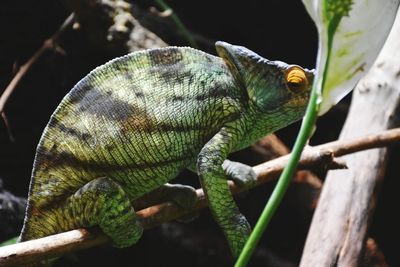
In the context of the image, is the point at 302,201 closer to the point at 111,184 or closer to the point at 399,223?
the point at 399,223

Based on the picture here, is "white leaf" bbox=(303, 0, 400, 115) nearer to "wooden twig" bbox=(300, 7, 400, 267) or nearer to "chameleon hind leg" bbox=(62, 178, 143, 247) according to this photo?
"chameleon hind leg" bbox=(62, 178, 143, 247)

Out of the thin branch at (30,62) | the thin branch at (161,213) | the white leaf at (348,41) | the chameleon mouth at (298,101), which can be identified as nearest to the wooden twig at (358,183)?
the thin branch at (161,213)

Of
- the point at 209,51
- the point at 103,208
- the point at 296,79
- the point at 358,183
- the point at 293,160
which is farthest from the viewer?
the point at 209,51

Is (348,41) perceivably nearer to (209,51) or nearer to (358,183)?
(358,183)

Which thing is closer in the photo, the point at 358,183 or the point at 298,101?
the point at 298,101

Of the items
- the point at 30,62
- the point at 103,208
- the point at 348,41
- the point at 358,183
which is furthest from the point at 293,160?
the point at 30,62

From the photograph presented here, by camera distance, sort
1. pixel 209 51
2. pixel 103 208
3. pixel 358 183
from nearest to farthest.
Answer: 1. pixel 103 208
2. pixel 358 183
3. pixel 209 51

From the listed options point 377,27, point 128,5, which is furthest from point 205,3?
point 377,27

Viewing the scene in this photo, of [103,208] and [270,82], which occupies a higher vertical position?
[270,82]

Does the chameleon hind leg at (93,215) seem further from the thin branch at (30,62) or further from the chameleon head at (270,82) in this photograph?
the thin branch at (30,62)
